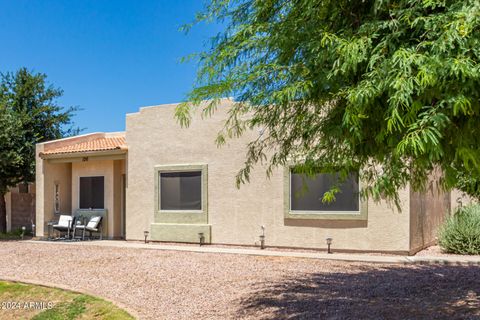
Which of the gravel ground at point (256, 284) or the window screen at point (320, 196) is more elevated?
the window screen at point (320, 196)

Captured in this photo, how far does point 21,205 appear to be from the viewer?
74.6ft

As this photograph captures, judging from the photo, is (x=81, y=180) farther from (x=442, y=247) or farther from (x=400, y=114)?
(x=400, y=114)

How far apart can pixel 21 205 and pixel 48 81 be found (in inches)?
235

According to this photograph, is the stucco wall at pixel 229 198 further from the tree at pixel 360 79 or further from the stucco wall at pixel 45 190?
the tree at pixel 360 79

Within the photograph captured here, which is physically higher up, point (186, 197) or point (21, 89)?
point (21, 89)

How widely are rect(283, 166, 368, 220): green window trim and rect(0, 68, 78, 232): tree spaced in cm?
1118

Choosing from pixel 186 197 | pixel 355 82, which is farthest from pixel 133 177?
pixel 355 82

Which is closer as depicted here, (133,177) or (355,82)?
(355,82)

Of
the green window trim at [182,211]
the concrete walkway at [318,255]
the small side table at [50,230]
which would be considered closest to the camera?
the concrete walkway at [318,255]

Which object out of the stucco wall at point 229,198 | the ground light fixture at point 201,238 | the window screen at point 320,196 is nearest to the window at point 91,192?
the stucco wall at point 229,198

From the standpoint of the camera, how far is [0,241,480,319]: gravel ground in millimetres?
7840

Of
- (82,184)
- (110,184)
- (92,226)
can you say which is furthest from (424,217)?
(82,184)

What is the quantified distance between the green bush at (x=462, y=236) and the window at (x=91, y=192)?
12736 millimetres

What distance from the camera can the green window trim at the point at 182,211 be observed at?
16609 mm
